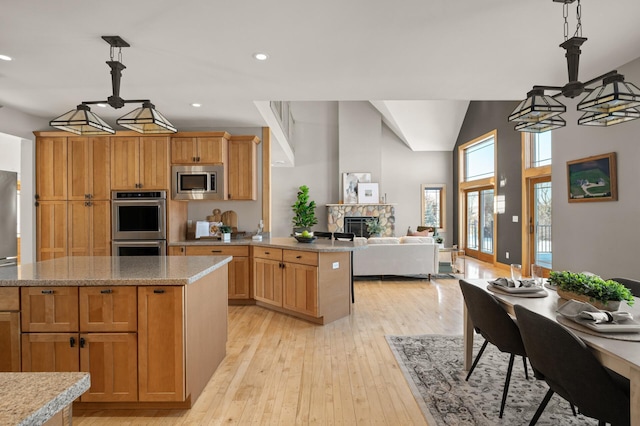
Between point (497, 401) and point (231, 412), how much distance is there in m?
1.72

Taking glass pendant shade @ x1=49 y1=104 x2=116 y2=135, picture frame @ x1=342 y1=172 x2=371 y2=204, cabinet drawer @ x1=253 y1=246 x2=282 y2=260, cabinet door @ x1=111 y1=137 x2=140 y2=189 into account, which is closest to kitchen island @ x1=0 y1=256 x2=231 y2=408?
glass pendant shade @ x1=49 y1=104 x2=116 y2=135

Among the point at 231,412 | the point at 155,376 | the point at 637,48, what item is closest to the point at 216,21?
the point at 155,376

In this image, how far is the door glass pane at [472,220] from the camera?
10032 mm

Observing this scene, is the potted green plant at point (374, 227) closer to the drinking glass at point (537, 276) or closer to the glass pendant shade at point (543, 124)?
the drinking glass at point (537, 276)

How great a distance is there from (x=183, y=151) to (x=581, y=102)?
4.54 m

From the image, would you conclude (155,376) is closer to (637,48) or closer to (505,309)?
(505,309)

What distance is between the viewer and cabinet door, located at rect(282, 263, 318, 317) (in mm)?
4066

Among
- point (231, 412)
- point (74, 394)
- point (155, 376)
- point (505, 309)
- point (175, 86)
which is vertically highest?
point (175, 86)

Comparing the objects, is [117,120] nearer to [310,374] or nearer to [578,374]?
[310,374]

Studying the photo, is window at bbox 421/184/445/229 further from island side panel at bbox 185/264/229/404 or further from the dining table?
the dining table

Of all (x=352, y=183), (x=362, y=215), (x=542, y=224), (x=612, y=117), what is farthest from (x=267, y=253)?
(x=352, y=183)

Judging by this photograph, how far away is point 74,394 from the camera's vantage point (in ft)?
2.81

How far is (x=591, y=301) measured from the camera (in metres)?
1.95

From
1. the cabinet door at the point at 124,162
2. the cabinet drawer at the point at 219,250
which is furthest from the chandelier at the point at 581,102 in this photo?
the cabinet door at the point at 124,162
